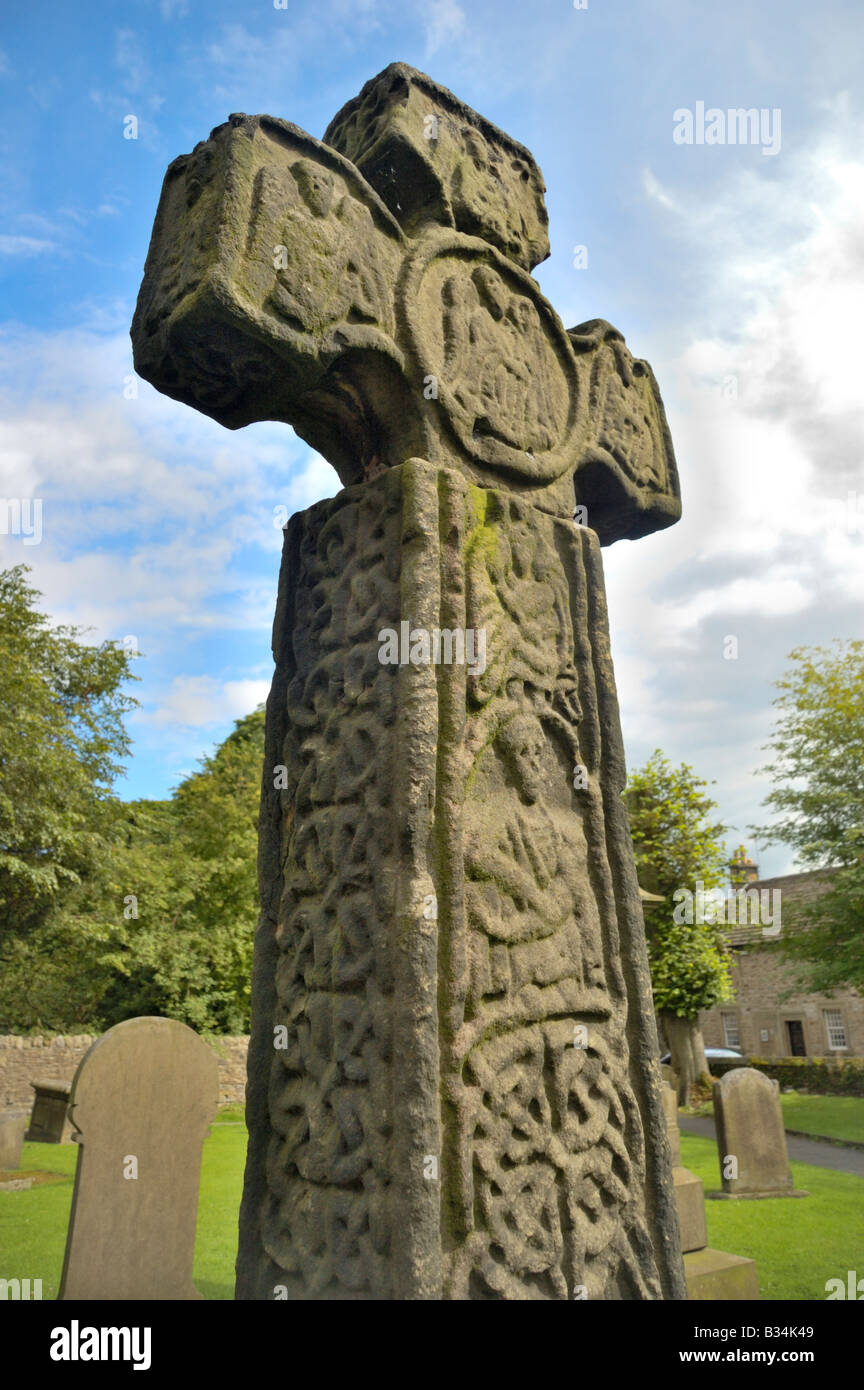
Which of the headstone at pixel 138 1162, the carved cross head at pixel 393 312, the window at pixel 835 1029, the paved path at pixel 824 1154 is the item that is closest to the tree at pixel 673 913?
the paved path at pixel 824 1154

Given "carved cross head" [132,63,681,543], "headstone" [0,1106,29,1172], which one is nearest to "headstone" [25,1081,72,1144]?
"headstone" [0,1106,29,1172]

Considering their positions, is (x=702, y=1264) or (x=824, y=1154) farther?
(x=824, y=1154)

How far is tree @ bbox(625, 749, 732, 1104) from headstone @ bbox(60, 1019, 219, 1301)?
14.0 metres

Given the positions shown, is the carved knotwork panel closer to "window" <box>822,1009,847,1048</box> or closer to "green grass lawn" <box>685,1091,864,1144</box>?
"green grass lawn" <box>685,1091,864,1144</box>

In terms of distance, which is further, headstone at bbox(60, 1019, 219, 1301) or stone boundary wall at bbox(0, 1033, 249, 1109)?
stone boundary wall at bbox(0, 1033, 249, 1109)

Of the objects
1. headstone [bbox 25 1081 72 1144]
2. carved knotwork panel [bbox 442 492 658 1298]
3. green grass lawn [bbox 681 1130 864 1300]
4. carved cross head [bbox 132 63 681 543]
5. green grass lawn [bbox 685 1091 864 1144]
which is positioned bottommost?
green grass lawn [bbox 685 1091 864 1144]

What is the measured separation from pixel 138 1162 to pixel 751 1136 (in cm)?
661

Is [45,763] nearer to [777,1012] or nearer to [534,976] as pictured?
[534,976]

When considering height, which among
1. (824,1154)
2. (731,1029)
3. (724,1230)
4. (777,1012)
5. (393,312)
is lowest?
(824,1154)

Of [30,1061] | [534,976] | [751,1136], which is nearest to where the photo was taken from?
[534,976]

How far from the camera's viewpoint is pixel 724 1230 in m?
7.28

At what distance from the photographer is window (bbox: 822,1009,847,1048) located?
25.8 metres

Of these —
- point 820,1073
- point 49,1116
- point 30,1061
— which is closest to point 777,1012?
point 820,1073

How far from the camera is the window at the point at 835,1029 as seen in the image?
2584 cm
